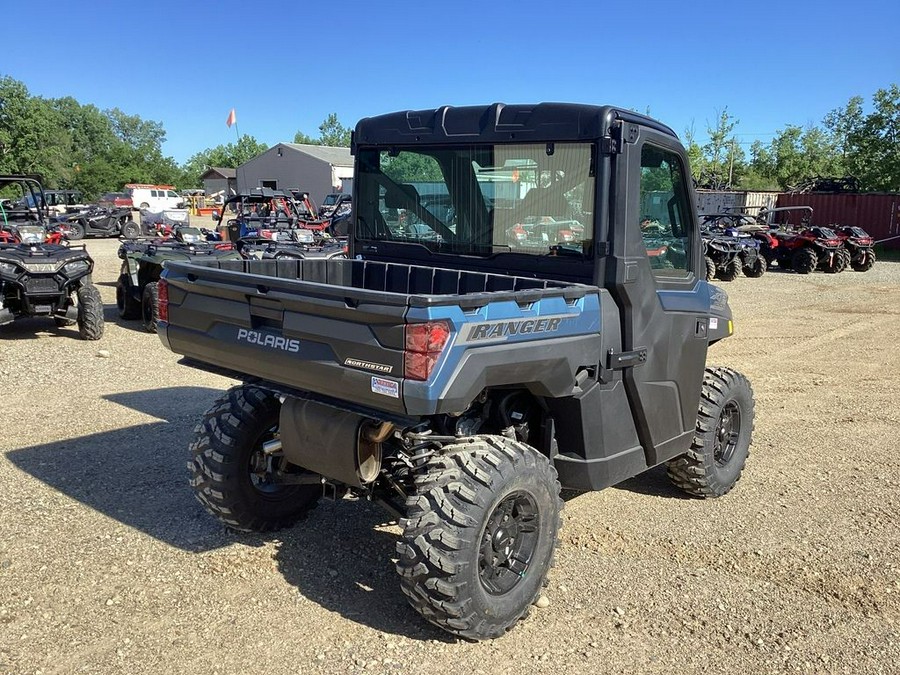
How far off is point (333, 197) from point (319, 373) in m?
31.9

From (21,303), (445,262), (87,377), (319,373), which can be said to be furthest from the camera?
(21,303)

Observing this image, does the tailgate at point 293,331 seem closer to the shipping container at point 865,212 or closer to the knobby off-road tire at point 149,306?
the knobby off-road tire at point 149,306

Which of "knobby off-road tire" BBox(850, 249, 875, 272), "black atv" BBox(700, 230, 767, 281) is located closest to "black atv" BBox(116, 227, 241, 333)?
"black atv" BBox(700, 230, 767, 281)

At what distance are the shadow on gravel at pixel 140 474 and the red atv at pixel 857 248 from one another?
20.1 metres

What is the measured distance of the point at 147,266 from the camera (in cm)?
1102

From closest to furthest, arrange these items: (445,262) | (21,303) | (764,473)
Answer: (445,262), (764,473), (21,303)

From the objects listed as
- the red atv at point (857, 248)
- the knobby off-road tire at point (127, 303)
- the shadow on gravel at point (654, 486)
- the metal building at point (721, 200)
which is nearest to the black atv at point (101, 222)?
the knobby off-road tire at point (127, 303)

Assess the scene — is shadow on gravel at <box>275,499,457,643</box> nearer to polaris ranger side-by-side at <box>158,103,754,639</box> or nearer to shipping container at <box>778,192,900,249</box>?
polaris ranger side-by-side at <box>158,103,754,639</box>

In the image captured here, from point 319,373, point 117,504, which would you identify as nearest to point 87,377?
point 117,504

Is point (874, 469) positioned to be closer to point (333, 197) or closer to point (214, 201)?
point (333, 197)

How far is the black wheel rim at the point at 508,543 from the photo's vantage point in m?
3.36

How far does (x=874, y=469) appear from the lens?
5715 millimetres

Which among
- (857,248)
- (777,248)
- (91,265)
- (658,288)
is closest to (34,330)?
(91,265)

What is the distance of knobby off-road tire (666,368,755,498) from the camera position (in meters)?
4.77
